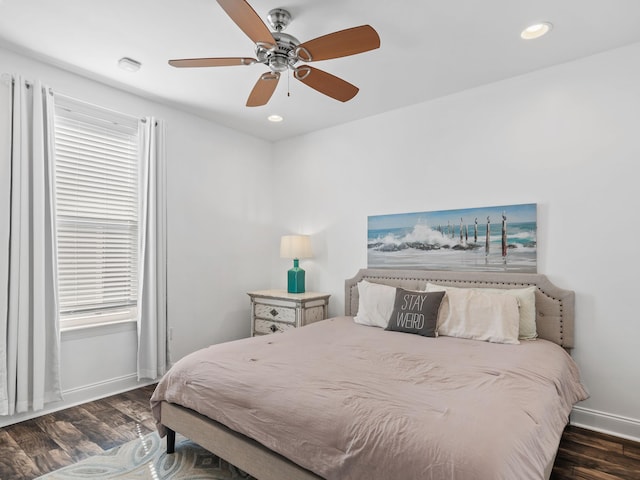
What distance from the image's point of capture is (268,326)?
12.7ft

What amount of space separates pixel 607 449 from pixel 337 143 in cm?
340

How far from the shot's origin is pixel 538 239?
2.85 meters

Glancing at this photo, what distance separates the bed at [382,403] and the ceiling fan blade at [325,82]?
5.45 feet

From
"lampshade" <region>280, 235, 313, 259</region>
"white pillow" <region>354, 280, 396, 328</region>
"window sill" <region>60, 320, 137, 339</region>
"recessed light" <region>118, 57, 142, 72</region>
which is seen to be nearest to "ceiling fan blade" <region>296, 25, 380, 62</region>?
"recessed light" <region>118, 57, 142, 72</region>

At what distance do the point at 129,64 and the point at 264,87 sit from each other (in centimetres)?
116

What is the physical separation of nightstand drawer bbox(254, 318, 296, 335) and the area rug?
1.53m

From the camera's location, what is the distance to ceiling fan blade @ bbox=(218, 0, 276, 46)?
1609 mm

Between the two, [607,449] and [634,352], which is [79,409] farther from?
[634,352]

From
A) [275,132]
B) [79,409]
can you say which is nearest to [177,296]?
[79,409]

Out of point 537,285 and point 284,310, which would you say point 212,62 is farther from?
point 537,285

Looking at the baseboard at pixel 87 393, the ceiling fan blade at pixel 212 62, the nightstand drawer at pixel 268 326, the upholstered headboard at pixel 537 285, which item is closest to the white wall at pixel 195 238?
the baseboard at pixel 87 393

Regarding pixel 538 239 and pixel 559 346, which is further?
pixel 538 239

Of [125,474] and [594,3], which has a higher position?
[594,3]

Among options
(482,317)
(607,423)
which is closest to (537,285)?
(482,317)
